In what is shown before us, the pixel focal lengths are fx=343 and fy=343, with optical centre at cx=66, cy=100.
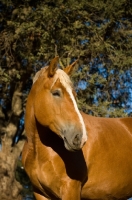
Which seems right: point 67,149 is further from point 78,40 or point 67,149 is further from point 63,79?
point 78,40

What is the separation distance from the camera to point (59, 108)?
12.1ft

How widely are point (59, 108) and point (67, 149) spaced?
447mm

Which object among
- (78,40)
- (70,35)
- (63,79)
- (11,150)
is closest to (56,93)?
(63,79)

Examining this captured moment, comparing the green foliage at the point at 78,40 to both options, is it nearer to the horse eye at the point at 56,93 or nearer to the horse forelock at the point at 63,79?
the horse forelock at the point at 63,79

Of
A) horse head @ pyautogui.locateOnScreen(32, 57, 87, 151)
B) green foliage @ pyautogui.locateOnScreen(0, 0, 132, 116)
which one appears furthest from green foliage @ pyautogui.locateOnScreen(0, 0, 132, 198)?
horse head @ pyautogui.locateOnScreen(32, 57, 87, 151)

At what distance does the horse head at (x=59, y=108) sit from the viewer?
3.48m

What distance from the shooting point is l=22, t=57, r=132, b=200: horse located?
367cm

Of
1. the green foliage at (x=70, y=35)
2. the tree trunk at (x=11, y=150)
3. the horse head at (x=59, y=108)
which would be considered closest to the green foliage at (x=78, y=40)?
the green foliage at (x=70, y=35)

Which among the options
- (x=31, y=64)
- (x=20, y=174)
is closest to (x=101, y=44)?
(x=31, y=64)

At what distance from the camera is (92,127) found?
455 cm

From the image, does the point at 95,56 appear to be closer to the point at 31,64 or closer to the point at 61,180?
the point at 31,64

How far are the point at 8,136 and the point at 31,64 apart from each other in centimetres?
343

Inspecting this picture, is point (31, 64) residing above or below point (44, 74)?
below

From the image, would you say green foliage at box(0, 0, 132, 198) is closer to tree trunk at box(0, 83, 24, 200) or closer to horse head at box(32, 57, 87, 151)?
tree trunk at box(0, 83, 24, 200)
